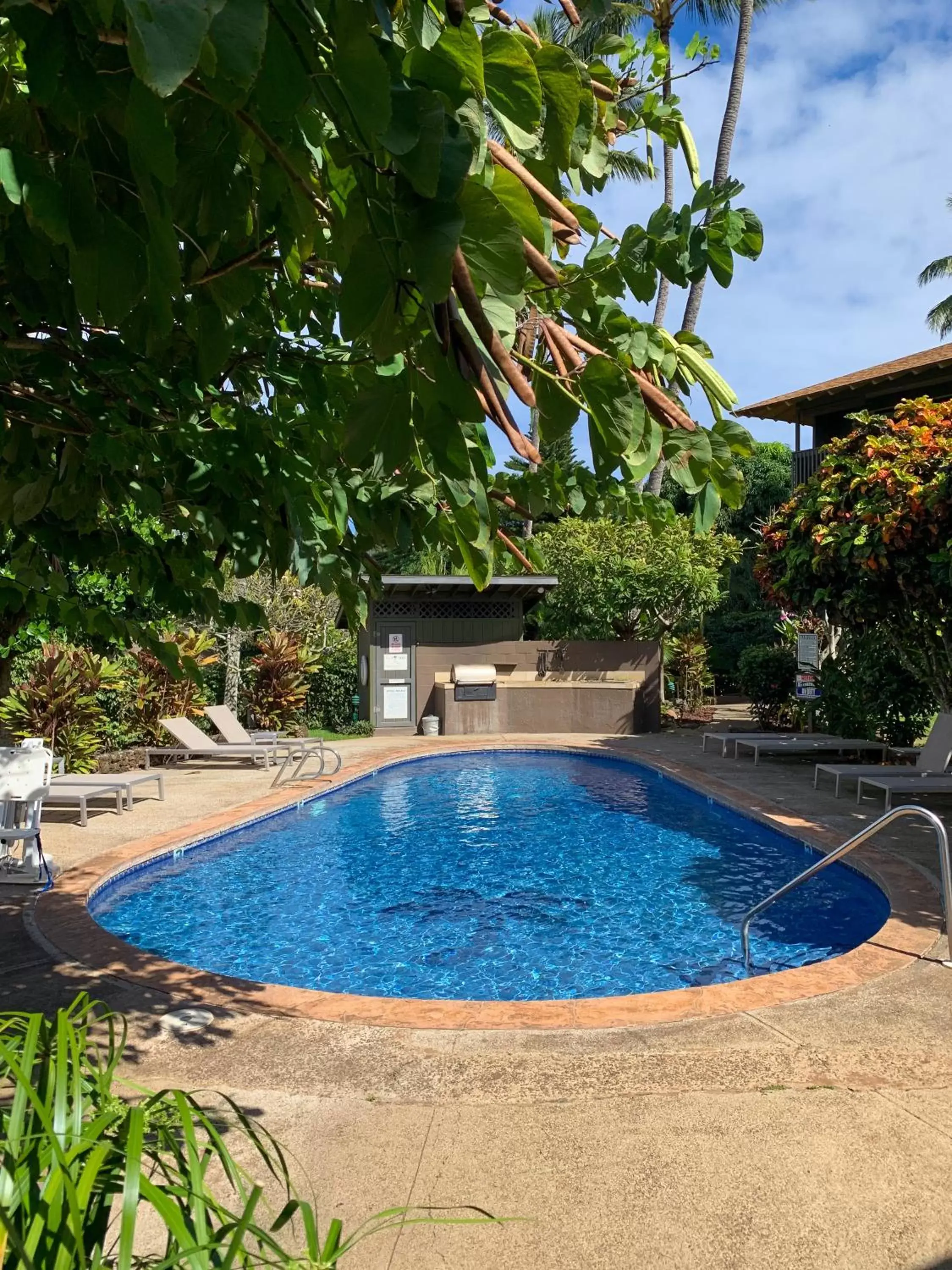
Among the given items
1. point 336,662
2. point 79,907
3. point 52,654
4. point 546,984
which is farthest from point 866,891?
point 336,662

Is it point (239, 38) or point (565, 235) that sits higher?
point (565, 235)

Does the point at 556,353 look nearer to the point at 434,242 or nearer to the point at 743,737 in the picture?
the point at 434,242

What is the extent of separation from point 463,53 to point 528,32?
0.86 m

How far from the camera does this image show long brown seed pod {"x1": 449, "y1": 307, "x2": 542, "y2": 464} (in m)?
1.45

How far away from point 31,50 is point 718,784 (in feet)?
41.6

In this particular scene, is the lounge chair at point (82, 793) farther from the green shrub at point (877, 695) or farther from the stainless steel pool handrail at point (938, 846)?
the green shrub at point (877, 695)

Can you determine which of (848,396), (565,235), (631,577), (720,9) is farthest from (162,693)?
(720,9)

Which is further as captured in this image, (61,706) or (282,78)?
(61,706)

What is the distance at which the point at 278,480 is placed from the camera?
3.21 m

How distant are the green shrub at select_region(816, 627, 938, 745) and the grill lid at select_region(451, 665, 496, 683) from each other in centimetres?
700

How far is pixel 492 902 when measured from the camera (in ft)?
29.3

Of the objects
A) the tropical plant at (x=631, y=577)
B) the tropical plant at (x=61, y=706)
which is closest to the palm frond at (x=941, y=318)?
the tropical plant at (x=631, y=577)

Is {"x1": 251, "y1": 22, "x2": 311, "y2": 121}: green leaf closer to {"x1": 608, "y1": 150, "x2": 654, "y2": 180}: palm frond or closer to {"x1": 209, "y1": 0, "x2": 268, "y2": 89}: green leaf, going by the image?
{"x1": 209, "y1": 0, "x2": 268, "y2": 89}: green leaf

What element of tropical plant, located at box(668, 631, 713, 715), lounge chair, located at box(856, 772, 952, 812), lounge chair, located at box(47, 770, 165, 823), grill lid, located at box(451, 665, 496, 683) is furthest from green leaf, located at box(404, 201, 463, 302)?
tropical plant, located at box(668, 631, 713, 715)
